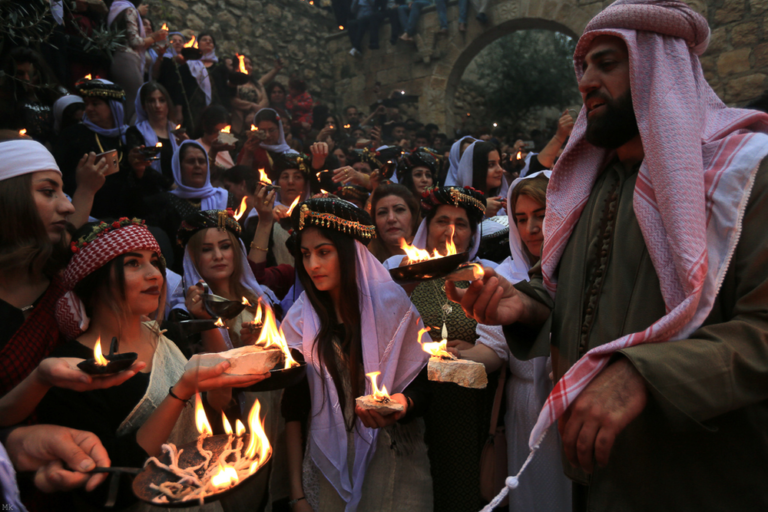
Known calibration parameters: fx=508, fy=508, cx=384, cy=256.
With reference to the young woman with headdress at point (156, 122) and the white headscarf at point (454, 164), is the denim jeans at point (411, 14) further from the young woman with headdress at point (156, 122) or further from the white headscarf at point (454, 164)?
the young woman with headdress at point (156, 122)

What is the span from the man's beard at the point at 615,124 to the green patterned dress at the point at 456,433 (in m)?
1.51

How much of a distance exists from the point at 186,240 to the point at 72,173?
1785 millimetres

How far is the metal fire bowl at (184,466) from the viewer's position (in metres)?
1.42

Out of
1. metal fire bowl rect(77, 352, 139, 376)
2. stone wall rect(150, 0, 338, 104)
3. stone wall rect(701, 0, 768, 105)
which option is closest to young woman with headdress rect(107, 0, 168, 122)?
stone wall rect(150, 0, 338, 104)

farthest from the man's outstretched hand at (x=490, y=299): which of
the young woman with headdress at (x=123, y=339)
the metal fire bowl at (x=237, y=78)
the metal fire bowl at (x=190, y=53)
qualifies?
the metal fire bowl at (x=237, y=78)

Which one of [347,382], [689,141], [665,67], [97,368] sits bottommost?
[347,382]

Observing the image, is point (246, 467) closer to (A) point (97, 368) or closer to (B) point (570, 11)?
(A) point (97, 368)

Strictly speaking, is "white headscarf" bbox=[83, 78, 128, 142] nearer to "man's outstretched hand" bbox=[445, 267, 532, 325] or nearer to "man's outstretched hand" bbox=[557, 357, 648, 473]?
"man's outstretched hand" bbox=[445, 267, 532, 325]

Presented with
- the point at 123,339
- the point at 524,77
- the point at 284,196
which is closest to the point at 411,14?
the point at 524,77

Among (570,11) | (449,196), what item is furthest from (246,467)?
(570,11)

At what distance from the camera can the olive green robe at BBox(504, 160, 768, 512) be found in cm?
130

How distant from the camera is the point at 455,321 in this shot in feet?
10.5

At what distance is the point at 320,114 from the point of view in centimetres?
1095

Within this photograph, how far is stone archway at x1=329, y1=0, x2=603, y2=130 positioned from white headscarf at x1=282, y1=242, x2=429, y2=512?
1136 cm
